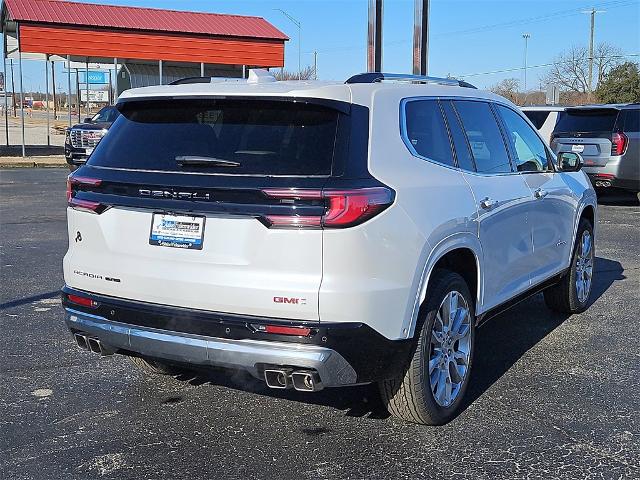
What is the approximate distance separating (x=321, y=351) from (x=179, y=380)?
5.75ft

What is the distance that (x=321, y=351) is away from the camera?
3.47 metres

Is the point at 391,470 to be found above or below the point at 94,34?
below

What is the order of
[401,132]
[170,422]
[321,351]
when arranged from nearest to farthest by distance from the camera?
1. [321,351]
2. [401,132]
3. [170,422]

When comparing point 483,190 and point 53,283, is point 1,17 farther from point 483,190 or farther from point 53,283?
point 483,190

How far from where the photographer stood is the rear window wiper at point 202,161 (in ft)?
12.0

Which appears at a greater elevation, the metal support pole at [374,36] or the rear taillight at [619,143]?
the metal support pole at [374,36]

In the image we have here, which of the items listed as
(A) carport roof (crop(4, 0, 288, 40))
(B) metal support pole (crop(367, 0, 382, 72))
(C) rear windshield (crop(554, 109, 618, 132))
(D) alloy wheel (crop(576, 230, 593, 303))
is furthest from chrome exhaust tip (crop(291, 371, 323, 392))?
(A) carport roof (crop(4, 0, 288, 40))

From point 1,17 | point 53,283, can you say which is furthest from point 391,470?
point 1,17

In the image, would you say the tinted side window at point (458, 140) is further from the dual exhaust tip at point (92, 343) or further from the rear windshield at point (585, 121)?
the rear windshield at point (585, 121)

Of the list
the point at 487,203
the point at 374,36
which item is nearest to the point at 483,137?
the point at 487,203

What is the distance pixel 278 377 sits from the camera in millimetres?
3533

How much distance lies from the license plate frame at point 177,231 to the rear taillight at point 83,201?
37 cm

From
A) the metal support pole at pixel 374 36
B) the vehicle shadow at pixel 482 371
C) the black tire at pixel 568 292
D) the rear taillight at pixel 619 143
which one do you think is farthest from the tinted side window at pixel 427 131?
the metal support pole at pixel 374 36

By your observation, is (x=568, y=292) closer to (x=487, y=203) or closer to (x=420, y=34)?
(x=487, y=203)
